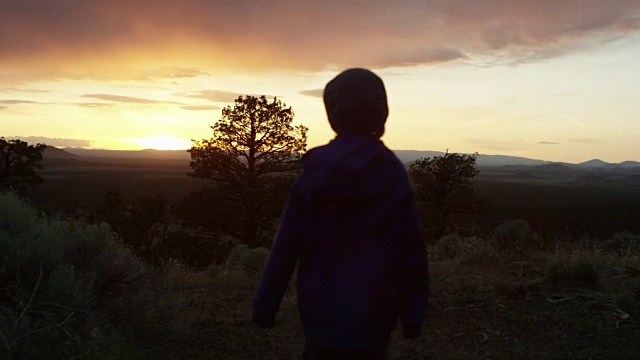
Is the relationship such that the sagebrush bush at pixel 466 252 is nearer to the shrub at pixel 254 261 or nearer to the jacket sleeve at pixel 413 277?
the shrub at pixel 254 261

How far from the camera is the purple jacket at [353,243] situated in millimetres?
2293

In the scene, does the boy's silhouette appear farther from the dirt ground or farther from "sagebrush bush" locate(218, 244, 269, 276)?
"sagebrush bush" locate(218, 244, 269, 276)

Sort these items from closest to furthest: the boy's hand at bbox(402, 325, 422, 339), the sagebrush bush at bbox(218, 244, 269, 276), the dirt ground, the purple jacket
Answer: the purple jacket → the boy's hand at bbox(402, 325, 422, 339) → the dirt ground → the sagebrush bush at bbox(218, 244, 269, 276)

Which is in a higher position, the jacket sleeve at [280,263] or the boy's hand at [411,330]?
the jacket sleeve at [280,263]

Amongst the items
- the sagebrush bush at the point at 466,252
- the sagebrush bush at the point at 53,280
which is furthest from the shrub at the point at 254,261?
the sagebrush bush at the point at 53,280

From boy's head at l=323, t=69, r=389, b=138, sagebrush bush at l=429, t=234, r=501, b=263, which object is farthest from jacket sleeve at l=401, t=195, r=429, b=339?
sagebrush bush at l=429, t=234, r=501, b=263

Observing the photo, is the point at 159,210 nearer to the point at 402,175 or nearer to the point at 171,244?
the point at 171,244

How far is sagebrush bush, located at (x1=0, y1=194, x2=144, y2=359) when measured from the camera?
3.93 m

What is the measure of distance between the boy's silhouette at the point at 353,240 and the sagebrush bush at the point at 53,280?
7.70ft

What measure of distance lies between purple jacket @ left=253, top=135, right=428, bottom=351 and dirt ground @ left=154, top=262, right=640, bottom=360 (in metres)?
2.80

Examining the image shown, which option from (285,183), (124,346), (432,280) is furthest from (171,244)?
(124,346)

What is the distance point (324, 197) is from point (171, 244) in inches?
735

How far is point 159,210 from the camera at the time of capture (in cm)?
1942

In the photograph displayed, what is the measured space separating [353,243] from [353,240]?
1cm
